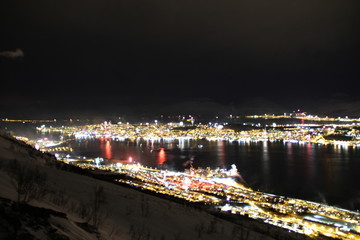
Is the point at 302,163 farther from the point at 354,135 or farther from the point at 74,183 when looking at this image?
the point at 354,135

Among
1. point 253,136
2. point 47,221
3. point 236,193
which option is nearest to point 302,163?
point 236,193

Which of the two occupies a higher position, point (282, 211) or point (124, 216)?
point (124, 216)

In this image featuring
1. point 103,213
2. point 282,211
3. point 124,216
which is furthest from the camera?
point 282,211

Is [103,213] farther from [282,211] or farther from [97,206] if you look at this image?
[282,211]

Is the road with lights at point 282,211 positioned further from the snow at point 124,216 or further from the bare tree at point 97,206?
the bare tree at point 97,206

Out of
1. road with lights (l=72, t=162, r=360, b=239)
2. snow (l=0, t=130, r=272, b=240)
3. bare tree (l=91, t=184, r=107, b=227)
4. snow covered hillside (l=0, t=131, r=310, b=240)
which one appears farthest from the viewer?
road with lights (l=72, t=162, r=360, b=239)

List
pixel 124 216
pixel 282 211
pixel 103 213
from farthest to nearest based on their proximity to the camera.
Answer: pixel 282 211 < pixel 124 216 < pixel 103 213

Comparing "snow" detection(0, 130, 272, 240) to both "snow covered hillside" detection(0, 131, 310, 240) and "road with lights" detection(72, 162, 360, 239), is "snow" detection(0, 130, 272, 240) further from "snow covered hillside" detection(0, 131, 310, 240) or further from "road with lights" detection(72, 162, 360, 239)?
"road with lights" detection(72, 162, 360, 239)

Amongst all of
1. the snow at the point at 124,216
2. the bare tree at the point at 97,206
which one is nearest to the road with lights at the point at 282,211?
the snow at the point at 124,216

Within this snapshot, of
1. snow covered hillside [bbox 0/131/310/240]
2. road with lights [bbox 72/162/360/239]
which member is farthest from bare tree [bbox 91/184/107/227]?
road with lights [bbox 72/162/360/239]

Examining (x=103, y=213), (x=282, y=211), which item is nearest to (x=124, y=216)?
(x=103, y=213)

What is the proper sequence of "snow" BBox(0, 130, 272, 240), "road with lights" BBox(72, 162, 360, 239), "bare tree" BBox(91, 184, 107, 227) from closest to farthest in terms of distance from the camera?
"snow" BBox(0, 130, 272, 240)
"bare tree" BBox(91, 184, 107, 227)
"road with lights" BBox(72, 162, 360, 239)
